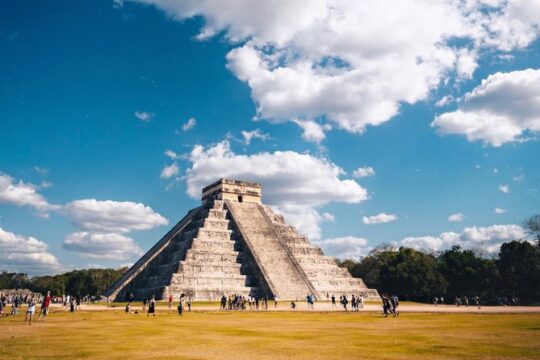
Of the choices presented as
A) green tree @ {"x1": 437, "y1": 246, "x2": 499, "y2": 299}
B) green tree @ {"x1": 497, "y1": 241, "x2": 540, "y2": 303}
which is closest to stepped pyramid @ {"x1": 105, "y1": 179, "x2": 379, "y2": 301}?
green tree @ {"x1": 437, "y1": 246, "x2": 499, "y2": 299}

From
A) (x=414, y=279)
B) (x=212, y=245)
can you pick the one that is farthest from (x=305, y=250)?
(x=414, y=279)

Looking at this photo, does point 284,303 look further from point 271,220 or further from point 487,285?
point 487,285

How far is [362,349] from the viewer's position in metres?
10.0

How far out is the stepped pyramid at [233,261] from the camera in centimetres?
3538

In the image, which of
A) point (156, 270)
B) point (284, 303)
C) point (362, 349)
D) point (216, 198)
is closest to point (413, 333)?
point (362, 349)

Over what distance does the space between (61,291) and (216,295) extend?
52.8 m

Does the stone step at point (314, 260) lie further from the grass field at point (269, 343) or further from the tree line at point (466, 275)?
the grass field at point (269, 343)

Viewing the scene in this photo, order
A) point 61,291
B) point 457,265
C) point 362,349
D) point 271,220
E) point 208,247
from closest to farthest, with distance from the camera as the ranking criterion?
point 362,349 → point 208,247 → point 271,220 → point 457,265 → point 61,291

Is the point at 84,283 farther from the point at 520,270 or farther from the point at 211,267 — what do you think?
the point at 520,270

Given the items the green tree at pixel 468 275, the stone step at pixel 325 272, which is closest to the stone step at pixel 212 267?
the stone step at pixel 325 272

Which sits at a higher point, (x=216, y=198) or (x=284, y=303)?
(x=216, y=198)

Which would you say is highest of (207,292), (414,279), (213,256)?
(213,256)

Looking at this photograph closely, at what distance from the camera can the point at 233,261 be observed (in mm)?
38781

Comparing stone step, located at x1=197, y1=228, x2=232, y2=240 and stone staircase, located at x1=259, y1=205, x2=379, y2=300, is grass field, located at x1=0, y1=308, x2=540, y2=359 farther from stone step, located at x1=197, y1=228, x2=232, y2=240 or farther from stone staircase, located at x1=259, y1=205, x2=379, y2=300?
stone step, located at x1=197, y1=228, x2=232, y2=240
